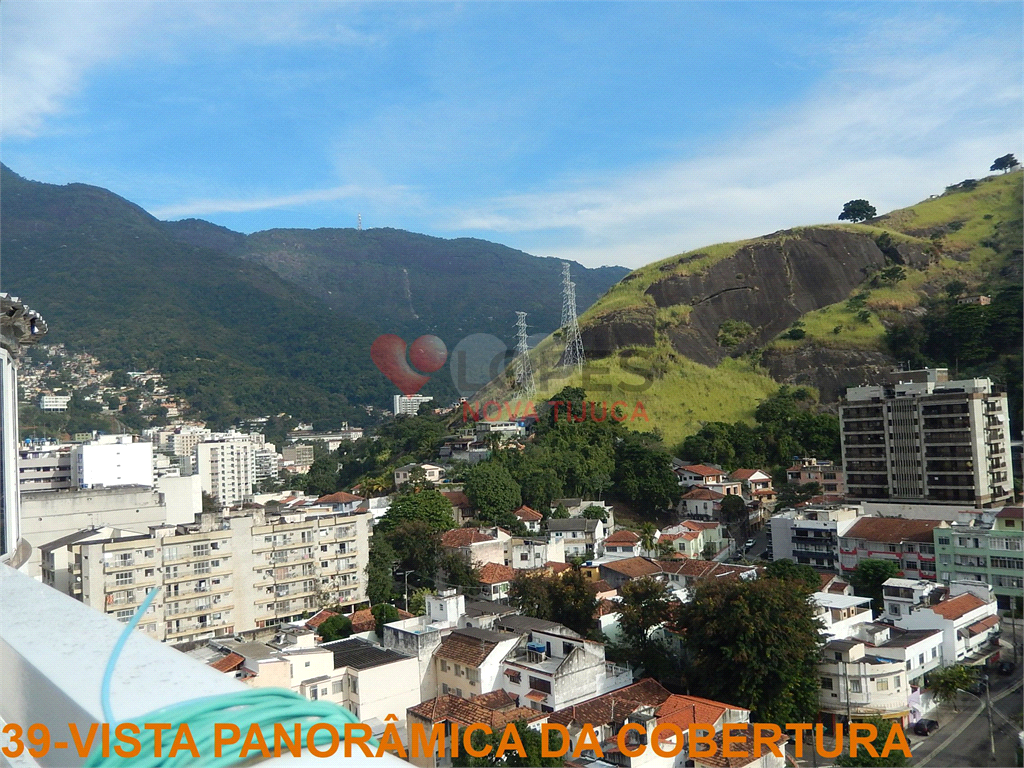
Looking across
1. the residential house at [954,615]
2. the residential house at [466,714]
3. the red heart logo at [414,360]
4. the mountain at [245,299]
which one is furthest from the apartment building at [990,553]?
the mountain at [245,299]

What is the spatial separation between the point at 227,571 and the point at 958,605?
825cm

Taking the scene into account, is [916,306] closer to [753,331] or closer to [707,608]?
[753,331]

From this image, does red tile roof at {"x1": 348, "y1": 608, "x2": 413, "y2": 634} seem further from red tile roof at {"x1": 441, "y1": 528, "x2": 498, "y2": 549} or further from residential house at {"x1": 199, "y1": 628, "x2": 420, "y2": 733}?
red tile roof at {"x1": 441, "y1": 528, "x2": 498, "y2": 549}

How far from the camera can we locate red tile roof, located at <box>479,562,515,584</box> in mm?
10047

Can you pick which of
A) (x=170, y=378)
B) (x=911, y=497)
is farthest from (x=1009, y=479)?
(x=170, y=378)

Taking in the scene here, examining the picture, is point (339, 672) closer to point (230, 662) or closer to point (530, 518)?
point (230, 662)

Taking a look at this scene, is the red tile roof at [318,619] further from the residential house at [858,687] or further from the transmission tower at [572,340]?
the transmission tower at [572,340]

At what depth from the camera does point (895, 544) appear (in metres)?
10.7

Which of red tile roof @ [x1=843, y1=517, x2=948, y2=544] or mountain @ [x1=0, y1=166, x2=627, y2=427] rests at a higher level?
mountain @ [x1=0, y1=166, x2=627, y2=427]

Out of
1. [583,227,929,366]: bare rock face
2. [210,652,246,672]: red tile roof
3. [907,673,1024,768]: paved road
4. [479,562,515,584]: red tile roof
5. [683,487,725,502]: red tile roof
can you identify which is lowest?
[907,673,1024,768]: paved road

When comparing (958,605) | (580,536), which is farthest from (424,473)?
(958,605)

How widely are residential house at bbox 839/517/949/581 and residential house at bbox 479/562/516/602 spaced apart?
16.3ft

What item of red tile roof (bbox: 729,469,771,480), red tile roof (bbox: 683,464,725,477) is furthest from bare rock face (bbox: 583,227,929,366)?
red tile roof (bbox: 683,464,725,477)

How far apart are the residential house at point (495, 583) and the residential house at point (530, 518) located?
8.61 ft
